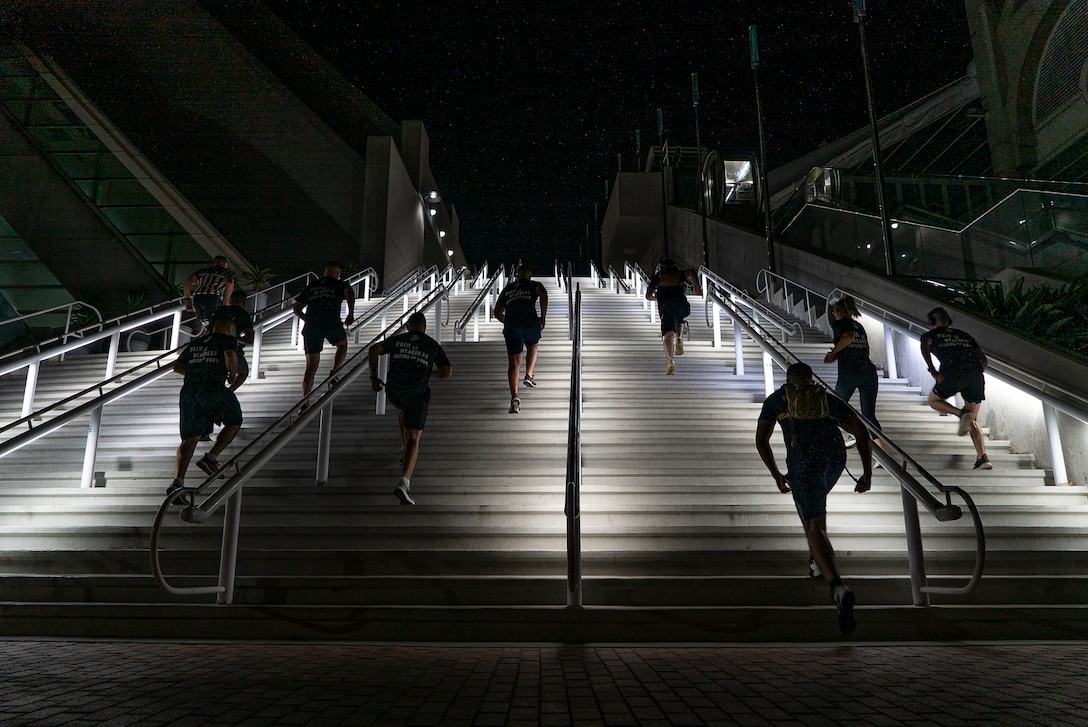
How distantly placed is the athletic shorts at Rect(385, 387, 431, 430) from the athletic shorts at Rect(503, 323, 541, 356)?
2136mm

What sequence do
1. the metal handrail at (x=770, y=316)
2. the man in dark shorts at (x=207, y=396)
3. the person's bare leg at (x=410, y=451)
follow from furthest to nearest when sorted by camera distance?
the metal handrail at (x=770, y=316)
the man in dark shorts at (x=207, y=396)
the person's bare leg at (x=410, y=451)

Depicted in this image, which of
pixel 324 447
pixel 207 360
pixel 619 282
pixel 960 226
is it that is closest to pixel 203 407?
pixel 207 360

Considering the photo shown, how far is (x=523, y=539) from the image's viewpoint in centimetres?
452

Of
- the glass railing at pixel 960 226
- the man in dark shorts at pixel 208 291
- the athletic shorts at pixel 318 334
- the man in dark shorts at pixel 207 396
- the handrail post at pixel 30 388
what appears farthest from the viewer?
the glass railing at pixel 960 226

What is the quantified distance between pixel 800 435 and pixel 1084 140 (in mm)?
19660

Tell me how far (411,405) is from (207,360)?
1.71 meters

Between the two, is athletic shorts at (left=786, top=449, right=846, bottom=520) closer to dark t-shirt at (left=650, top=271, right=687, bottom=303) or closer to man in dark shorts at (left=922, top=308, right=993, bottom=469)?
man in dark shorts at (left=922, top=308, right=993, bottom=469)

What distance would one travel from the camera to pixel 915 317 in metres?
8.67

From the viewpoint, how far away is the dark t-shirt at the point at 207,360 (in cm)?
524

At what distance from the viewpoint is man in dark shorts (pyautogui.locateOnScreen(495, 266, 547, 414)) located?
7266 mm

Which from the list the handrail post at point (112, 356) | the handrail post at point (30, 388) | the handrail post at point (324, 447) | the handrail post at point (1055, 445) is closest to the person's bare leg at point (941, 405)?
the handrail post at point (1055, 445)

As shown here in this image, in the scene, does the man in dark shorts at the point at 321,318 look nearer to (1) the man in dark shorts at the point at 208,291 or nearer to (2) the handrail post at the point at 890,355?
(1) the man in dark shorts at the point at 208,291

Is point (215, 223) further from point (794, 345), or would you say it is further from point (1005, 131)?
point (1005, 131)

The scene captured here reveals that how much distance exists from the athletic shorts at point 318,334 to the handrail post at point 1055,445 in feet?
23.4
